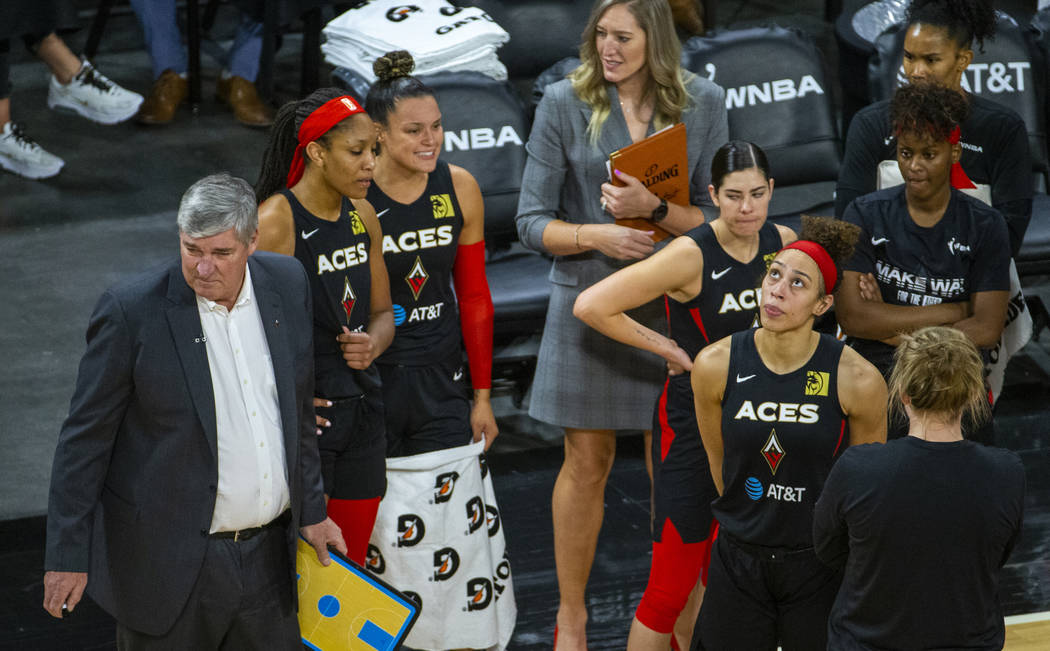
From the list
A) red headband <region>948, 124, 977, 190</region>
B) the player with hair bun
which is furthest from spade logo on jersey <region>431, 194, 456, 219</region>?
red headband <region>948, 124, 977, 190</region>

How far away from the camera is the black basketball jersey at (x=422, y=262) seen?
154 inches

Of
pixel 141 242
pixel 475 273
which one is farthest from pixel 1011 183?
pixel 141 242

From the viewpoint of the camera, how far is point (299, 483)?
3.24 meters

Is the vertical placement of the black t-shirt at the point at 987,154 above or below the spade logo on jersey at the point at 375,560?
above

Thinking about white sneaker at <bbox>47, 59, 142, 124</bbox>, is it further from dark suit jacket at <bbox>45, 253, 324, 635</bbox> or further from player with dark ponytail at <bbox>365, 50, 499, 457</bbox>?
dark suit jacket at <bbox>45, 253, 324, 635</bbox>

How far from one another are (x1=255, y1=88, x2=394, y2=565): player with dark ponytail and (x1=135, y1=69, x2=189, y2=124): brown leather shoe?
4.42 meters

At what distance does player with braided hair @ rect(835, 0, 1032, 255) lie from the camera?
174 inches

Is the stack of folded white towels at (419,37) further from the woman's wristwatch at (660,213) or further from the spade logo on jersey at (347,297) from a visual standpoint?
the spade logo on jersey at (347,297)

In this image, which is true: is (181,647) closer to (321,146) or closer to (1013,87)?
(321,146)

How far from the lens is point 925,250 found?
407 cm

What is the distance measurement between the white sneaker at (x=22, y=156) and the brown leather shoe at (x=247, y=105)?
105 cm

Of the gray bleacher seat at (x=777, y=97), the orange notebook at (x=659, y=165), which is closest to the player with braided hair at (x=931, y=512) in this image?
the orange notebook at (x=659, y=165)

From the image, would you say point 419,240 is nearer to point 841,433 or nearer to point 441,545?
point 441,545

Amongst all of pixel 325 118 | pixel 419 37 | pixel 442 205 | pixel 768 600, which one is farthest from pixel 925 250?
pixel 419 37
